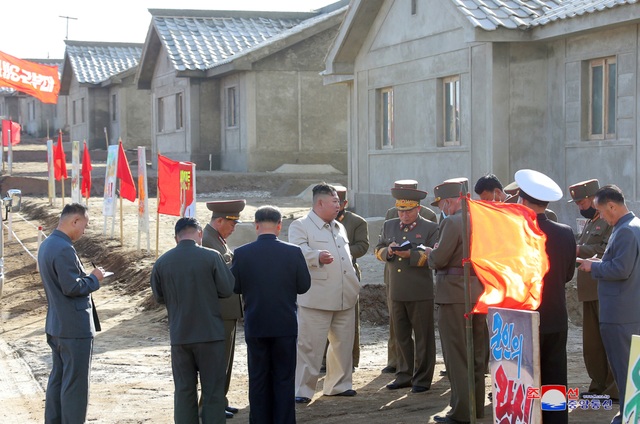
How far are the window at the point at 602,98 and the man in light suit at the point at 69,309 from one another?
1043cm

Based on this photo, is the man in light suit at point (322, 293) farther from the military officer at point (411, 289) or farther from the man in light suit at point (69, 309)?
the man in light suit at point (69, 309)

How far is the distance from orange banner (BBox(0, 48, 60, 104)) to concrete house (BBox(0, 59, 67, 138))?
79.5 ft

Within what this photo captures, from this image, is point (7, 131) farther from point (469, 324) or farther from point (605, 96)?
point (469, 324)

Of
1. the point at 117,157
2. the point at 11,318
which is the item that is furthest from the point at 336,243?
the point at 117,157

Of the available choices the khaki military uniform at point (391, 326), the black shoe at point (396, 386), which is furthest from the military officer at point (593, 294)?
the khaki military uniform at point (391, 326)

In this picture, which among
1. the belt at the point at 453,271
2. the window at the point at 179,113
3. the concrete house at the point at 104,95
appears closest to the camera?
the belt at the point at 453,271

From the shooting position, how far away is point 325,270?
28.6 feet

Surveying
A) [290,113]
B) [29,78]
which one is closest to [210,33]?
[290,113]

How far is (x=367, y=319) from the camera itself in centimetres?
1347

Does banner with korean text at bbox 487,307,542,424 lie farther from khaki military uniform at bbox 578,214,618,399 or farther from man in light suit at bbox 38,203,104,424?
man in light suit at bbox 38,203,104,424

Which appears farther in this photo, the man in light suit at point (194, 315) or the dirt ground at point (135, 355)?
the dirt ground at point (135, 355)

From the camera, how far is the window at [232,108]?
3403 cm

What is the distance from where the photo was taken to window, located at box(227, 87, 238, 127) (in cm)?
3403

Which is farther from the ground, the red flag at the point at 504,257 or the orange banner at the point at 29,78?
the orange banner at the point at 29,78
